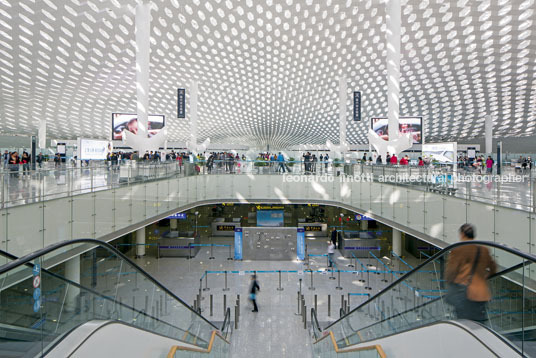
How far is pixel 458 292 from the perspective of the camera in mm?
3828

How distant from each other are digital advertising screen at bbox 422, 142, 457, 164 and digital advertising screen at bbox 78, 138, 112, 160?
18048 millimetres

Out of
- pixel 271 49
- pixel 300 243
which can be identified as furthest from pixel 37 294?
pixel 271 49

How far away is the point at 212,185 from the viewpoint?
75.2 ft

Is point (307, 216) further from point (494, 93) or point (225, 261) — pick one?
point (494, 93)

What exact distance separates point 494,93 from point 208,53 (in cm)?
3355

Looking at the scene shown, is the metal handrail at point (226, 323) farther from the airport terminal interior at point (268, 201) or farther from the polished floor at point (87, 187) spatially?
the polished floor at point (87, 187)

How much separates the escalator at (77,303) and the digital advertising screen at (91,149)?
Result: 14.2m

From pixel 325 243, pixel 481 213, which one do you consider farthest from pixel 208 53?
pixel 481 213

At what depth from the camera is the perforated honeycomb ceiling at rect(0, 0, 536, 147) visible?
24.8 meters

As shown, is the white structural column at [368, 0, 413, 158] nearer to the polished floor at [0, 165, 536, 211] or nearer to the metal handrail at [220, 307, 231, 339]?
the polished floor at [0, 165, 536, 211]

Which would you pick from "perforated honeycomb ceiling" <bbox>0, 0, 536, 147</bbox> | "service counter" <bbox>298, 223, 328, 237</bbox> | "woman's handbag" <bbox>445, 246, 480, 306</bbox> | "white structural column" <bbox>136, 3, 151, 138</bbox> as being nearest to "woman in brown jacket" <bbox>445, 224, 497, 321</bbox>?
"woman's handbag" <bbox>445, 246, 480, 306</bbox>

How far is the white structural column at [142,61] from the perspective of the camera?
17203 mm

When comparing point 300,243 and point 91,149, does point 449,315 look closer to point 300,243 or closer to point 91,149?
point 300,243

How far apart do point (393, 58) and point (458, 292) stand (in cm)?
1719
